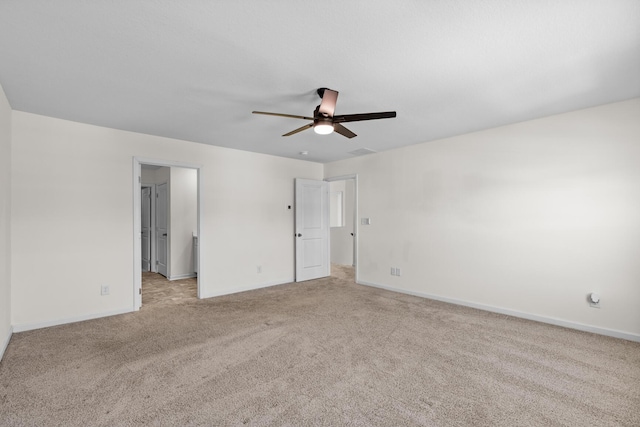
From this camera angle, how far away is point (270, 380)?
7.57 ft

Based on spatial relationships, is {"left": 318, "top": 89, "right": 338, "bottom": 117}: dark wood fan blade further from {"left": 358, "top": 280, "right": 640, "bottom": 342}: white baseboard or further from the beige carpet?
{"left": 358, "top": 280, "right": 640, "bottom": 342}: white baseboard

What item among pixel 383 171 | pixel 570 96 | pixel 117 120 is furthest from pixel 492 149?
pixel 117 120

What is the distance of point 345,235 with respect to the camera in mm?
7852

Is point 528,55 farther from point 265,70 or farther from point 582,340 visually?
point 582,340

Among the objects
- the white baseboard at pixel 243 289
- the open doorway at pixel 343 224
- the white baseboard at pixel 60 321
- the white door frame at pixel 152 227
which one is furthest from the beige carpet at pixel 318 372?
the open doorway at pixel 343 224

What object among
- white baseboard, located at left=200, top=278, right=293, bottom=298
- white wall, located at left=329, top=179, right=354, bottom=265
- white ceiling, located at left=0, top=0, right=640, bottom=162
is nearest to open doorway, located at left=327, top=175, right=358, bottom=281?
white wall, located at left=329, top=179, right=354, bottom=265

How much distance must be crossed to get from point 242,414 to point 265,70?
8.12ft

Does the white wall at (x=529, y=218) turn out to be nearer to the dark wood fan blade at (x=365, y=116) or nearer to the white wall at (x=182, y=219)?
the dark wood fan blade at (x=365, y=116)

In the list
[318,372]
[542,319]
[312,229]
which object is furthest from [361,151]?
[318,372]

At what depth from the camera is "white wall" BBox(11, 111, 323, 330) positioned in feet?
11.0

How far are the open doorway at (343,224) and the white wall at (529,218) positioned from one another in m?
2.49

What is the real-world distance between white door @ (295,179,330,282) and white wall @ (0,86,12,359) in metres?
3.93

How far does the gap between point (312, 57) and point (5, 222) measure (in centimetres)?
336

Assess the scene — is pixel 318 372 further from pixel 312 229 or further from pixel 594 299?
pixel 312 229
